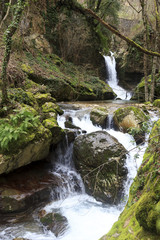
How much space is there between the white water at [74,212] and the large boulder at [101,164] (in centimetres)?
24

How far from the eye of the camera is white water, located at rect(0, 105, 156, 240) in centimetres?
417

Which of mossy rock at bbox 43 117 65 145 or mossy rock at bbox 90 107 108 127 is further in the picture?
mossy rock at bbox 90 107 108 127

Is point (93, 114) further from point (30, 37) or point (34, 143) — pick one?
point (30, 37)

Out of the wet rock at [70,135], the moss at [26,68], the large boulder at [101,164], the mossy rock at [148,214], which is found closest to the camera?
the mossy rock at [148,214]

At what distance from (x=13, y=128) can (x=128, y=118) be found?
4.77m

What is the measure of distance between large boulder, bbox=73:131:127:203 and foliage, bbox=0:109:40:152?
2071mm

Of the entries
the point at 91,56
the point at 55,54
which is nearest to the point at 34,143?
the point at 55,54

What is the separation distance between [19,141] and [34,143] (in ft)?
1.73

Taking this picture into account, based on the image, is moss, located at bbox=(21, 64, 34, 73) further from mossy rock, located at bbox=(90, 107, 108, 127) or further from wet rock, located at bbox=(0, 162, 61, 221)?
wet rock, located at bbox=(0, 162, 61, 221)

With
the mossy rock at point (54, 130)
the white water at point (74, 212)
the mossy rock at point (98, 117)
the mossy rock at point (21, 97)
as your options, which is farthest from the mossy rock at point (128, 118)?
the mossy rock at point (21, 97)

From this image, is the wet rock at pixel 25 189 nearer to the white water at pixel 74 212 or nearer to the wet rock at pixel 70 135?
the white water at pixel 74 212

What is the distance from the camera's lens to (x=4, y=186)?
500cm

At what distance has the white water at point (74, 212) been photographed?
417cm

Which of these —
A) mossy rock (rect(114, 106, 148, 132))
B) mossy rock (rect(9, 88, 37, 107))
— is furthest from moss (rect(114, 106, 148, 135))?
mossy rock (rect(9, 88, 37, 107))
